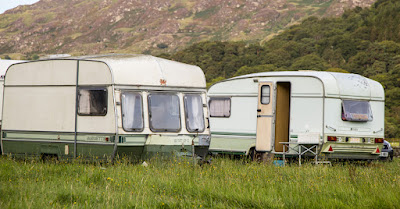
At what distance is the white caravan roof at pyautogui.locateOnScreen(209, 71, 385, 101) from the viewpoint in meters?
14.4

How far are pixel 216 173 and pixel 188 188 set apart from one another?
6.35 feet

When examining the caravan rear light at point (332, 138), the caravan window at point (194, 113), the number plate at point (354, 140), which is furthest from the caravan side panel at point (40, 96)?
the number plate at point (354, 140)

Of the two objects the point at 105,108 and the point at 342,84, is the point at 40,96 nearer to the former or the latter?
the point at 105,108

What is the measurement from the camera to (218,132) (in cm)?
1630

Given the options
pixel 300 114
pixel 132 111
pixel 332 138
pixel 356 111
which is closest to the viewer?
pixel 132 111

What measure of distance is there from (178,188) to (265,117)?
6687 mm

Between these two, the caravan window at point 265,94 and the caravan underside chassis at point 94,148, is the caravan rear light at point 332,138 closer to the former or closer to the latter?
the caravan window at point 265,94

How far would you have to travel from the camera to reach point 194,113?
12.6m

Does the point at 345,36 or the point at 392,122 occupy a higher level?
the point at 345,36

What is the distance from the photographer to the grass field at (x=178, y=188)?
7.56 meters

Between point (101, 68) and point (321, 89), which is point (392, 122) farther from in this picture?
point (101, 68)

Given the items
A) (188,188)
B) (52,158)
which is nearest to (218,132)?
(52,158)

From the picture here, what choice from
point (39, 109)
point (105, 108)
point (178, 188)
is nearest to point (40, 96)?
point (39, 109)

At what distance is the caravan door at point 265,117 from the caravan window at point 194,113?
2962 millimetres
